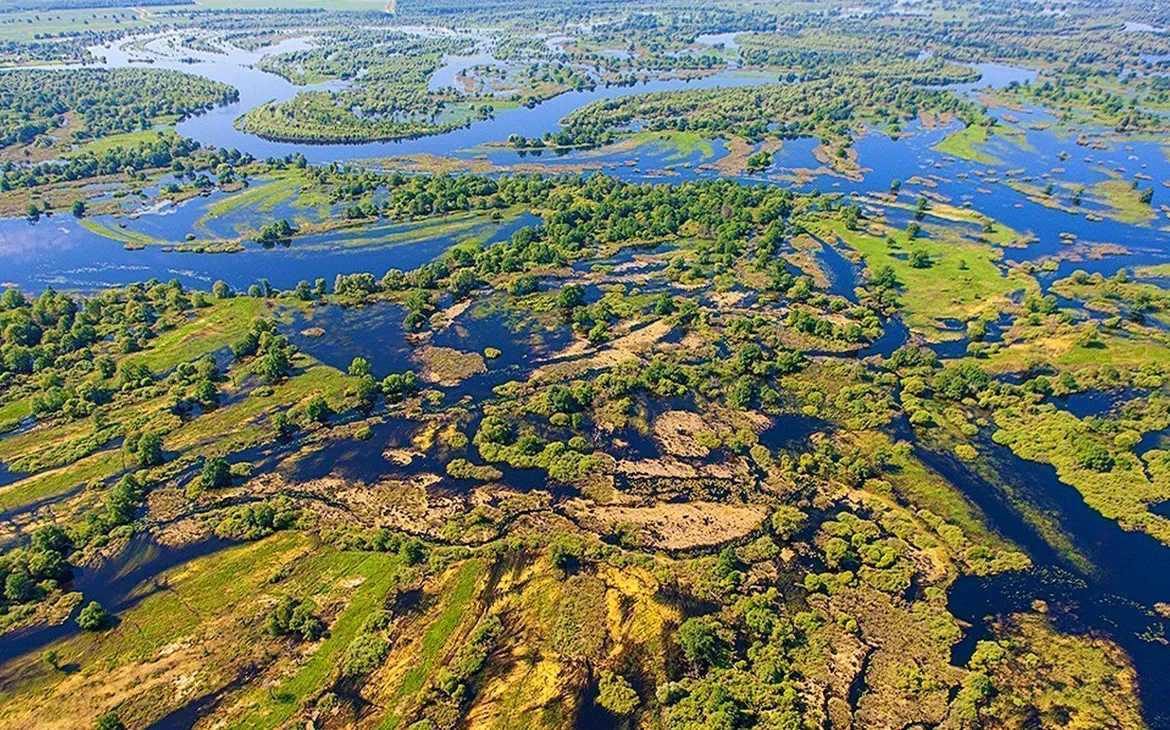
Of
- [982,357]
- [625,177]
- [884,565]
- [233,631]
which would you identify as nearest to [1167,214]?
[982,357]

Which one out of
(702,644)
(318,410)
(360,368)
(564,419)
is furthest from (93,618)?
(702,644)

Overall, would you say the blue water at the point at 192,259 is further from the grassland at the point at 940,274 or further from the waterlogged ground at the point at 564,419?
the grassland at the point at 940,274

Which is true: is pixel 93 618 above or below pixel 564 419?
below

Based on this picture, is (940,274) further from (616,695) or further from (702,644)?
(616,695)

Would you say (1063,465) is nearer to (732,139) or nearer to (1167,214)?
(1167,214)

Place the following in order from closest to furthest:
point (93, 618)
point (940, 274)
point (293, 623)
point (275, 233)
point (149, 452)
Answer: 1. point (293, 623)
2. point (93, 618)
3. point (149, 452)
4. point (940, 274)
5. point (275, 233)

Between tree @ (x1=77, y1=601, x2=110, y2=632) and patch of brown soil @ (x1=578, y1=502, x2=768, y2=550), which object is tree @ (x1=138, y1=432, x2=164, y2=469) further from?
patch of brown soil @ (x1=578, y1=502, x2=768, y2=550)

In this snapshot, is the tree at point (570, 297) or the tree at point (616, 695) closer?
the tree at point (616, 695)

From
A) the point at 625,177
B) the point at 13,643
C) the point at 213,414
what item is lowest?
the point at 13,643

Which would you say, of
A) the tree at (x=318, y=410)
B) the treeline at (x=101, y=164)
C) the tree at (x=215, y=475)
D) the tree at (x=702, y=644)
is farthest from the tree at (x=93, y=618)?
the treeline at (x=101, y=164)
